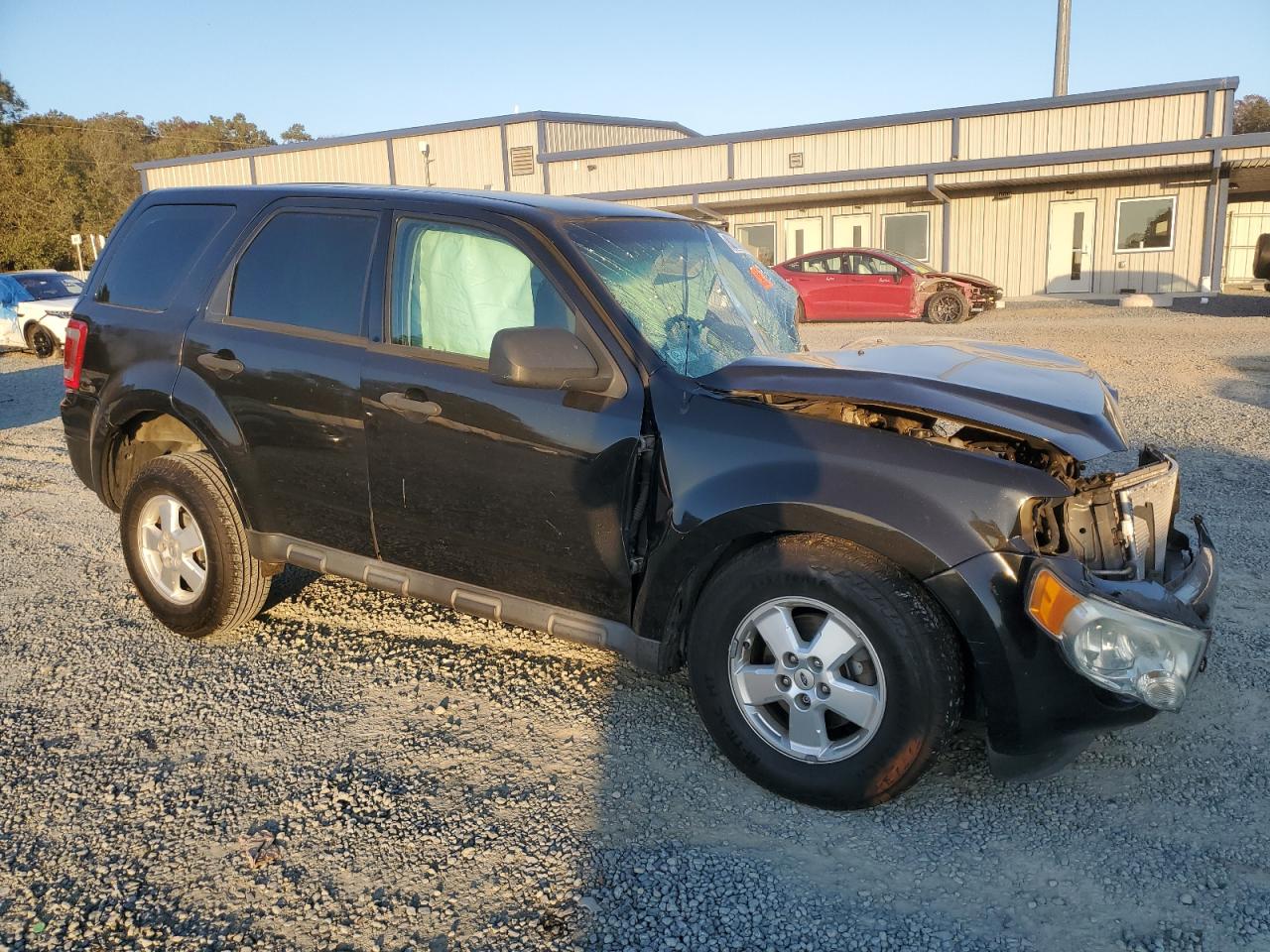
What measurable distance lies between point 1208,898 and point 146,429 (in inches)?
178

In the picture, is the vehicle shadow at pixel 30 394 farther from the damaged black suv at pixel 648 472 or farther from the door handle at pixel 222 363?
the door handle at pixel 222 363

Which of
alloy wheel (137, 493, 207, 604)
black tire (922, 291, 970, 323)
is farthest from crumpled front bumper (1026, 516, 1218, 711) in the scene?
black tire (922, 291, 970, 323)

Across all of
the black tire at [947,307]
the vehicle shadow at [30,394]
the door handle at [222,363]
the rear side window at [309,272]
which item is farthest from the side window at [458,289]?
the black tire at [947,307]

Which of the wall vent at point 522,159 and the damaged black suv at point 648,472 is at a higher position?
the wall vent at point 522,159

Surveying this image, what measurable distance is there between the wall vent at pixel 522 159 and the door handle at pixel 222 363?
99.5 ft

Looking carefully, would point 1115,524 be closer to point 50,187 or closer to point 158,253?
point 158,253

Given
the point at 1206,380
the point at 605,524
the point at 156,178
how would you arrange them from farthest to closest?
the point at 156,178 → the point at 1206,380 → the point at 605,524

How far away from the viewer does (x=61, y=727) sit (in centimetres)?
366

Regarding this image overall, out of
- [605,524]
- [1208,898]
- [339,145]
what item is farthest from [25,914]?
[339,145]

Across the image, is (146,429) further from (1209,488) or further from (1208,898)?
(1209,488)

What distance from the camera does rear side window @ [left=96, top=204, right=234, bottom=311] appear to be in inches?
170

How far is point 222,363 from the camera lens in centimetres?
403

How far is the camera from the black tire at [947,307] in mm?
18578

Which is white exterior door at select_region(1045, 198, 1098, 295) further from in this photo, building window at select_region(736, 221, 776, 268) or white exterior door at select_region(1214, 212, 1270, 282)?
building window at select_region(736, 221, 776, 268)
